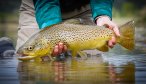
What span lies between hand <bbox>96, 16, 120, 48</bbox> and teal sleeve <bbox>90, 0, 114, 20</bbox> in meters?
0.08

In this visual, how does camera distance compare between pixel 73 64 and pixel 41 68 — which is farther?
pixel 73 64

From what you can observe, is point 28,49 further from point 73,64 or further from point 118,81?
point 118,81

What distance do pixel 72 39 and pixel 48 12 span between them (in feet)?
1.98

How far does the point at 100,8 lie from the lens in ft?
20.3

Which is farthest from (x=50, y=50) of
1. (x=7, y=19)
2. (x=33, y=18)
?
(x=7, y=19)

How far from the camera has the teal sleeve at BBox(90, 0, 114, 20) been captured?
6.13 metres

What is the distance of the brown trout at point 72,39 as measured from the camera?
18.1 ft

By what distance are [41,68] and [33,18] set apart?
1.74 meters

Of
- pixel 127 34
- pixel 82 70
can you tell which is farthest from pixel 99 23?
pixel 82 70

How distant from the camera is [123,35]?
18.5ft

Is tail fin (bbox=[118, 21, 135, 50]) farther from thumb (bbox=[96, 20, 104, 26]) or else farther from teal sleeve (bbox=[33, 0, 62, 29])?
teal sleeve (bbox=[33, 0, 62, 29])

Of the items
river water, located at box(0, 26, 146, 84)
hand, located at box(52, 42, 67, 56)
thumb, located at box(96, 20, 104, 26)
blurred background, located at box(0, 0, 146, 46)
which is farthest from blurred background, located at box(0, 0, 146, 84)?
blurred background, located at box(0, 0, 146, 46)

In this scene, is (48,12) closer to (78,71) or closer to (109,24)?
(109,24)

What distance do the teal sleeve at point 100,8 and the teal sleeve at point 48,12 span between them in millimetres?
307
